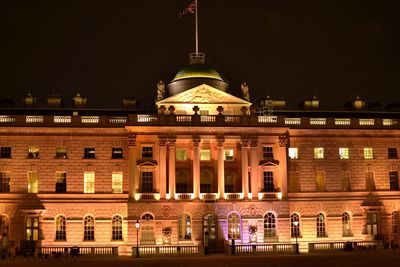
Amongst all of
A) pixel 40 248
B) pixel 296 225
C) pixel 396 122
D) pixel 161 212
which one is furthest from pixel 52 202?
pixel 396 122

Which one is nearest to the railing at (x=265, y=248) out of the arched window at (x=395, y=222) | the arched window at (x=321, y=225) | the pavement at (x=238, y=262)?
the pavement at (x=238, y=262)

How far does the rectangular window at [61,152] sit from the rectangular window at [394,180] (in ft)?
107

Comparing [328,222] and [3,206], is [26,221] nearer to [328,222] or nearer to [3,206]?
[3,206]

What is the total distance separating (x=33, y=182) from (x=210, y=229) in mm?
17258

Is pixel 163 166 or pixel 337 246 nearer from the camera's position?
pixel 337 246

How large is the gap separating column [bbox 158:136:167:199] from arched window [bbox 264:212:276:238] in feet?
32.7

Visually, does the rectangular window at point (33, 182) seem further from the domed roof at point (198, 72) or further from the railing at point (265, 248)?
the railing at point (265, 248)

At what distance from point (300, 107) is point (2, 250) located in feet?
118

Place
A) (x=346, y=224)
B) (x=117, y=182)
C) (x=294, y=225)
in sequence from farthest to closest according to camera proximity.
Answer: (x=346, y=224), (x=294, y=225), (x=117, y=182)

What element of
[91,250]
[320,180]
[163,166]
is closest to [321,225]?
[320,180]

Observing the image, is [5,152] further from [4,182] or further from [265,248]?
[265,248]

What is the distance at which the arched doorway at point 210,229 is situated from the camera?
56656mm

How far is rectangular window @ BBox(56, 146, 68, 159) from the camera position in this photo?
5816 centimetres

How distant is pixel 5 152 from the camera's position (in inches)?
2272
